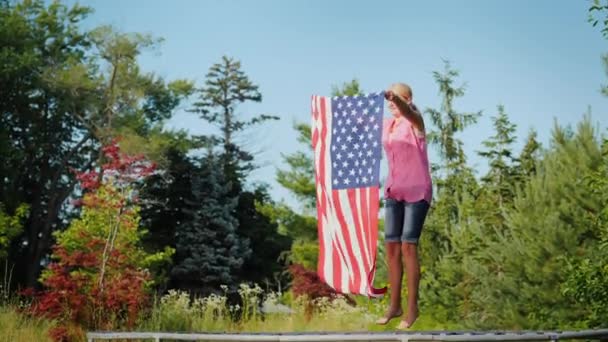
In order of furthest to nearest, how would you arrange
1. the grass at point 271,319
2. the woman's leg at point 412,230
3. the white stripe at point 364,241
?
the grass at point 271,319 < the white stripe at point 364,241 < the woman's leg at point 412,230

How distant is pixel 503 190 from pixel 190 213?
12700 millimetres

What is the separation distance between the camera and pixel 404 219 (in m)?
Result: 4.95

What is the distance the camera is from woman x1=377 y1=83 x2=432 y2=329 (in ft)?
16.1

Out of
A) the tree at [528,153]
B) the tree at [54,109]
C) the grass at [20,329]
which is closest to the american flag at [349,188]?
the grass at [20,329]

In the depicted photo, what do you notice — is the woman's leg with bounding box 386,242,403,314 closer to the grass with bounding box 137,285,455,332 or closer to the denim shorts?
the denim shorts

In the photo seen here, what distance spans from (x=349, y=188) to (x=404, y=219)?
1.61 ft

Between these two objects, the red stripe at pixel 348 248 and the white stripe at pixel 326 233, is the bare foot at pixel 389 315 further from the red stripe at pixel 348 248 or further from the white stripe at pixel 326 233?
the white stripe at pixel 326 233

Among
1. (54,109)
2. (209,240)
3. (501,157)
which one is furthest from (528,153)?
(54,109)

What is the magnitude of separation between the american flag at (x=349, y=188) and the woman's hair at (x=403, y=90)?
0.11m

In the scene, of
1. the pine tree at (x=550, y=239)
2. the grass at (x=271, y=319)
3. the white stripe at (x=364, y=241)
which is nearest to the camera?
the white stripe at (x=364, y=241)

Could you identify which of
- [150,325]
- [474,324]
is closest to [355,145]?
[150,325]

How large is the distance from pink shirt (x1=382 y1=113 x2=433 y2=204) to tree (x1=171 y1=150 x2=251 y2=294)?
22173 mm

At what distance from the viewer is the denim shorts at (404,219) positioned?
489cm

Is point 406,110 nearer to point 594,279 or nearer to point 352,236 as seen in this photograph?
point 352,236
